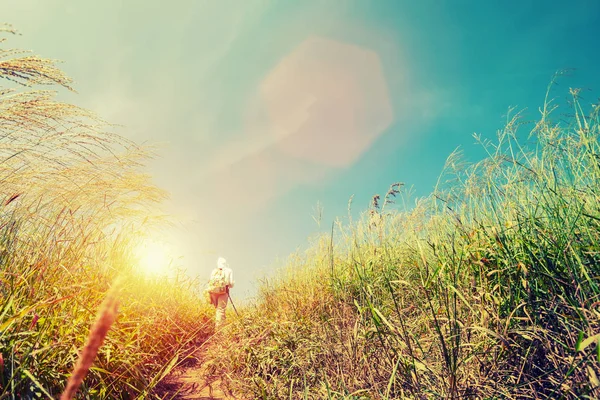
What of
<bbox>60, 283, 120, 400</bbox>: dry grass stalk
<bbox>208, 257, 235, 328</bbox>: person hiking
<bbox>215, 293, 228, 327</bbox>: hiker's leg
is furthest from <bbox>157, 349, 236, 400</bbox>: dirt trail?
<bbox>60, 283, 120, 400</bbox>: dry grass stalk

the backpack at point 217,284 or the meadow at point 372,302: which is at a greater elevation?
the backpack at point 217,284

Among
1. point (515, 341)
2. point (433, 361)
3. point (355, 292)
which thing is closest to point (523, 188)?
point (515, 341)

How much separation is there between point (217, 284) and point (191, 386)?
3.57 metres

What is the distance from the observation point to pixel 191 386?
3744 millimetres

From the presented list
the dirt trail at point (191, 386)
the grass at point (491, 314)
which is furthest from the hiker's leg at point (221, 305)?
the grass at point (491, 314)

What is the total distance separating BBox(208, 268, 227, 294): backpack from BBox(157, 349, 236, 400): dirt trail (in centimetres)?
281

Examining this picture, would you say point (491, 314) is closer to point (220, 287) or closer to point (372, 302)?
point (372, 302)

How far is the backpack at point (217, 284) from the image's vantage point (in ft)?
23.8

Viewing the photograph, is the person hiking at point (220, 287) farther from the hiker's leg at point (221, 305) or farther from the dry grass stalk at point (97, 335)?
the dry grass stalk at point (97, 335)

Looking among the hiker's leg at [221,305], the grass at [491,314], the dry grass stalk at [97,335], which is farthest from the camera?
the hiker's leg at [221,305]

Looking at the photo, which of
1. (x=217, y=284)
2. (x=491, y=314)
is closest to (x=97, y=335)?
(x=491, y=314)

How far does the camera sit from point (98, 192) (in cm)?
347

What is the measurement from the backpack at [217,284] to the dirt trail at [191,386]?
281cm

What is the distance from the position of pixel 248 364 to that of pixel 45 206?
259cm
